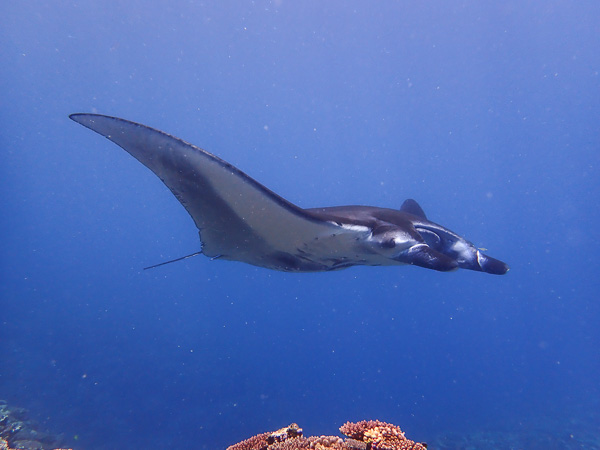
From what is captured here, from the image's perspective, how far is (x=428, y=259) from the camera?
8.90 feet

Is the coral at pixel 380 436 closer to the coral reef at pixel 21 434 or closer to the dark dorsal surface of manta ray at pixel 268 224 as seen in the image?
the dark dorsal surface of manta ray at pixel 268 224

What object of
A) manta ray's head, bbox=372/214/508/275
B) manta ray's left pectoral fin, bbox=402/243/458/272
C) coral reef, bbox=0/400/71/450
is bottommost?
coral reef, bbox=0/400/71/450

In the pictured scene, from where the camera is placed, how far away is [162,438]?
520 inches

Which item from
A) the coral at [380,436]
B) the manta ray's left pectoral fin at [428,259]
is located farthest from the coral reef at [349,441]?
the manta ray's left pectoral fin at [428,259]

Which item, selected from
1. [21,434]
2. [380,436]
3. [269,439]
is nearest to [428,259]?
[380,436]

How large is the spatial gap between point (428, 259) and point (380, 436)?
144 cm

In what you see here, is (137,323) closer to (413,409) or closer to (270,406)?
(270,406)

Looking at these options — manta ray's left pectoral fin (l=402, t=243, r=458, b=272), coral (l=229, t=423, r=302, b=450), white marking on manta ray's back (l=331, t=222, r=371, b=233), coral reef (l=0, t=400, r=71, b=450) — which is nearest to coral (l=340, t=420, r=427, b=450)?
coral (l=229, t=423, r=302, b=450)

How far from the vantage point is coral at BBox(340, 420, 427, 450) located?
260 cm

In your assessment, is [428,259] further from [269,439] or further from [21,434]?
[21,434]

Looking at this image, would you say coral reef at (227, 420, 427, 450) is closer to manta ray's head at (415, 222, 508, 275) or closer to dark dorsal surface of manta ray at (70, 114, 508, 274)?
dark dorsal surface of manta ray at (70, 114, 508, 274)

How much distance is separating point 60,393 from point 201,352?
14358 millimetres

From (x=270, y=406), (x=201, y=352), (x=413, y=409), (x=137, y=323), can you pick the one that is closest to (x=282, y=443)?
(x=270, y=406)

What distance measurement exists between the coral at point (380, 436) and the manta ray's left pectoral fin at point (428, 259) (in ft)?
4.46
